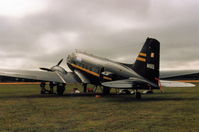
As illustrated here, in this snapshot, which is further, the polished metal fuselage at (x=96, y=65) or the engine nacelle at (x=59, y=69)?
the engine nacelle at (x=59, y=69)

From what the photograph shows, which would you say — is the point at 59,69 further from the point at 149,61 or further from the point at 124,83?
the point at 149,61

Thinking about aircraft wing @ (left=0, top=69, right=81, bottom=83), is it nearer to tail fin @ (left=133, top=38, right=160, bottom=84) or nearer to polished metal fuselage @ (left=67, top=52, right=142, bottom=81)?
polished metal fuselage @ (left=67, top=52, right=142, bottom=81)

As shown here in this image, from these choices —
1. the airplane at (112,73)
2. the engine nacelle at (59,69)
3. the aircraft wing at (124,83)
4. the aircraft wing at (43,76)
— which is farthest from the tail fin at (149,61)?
the engine nacelle at (59,69)

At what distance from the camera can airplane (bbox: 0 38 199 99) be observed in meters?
18.5

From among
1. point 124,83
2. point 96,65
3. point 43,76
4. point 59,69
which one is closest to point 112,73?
point 124,83

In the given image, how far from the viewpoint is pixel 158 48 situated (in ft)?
62.3

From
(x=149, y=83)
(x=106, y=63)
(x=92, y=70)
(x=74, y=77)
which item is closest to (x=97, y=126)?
(x=149, y=83)

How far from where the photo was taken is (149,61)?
18.6 meters

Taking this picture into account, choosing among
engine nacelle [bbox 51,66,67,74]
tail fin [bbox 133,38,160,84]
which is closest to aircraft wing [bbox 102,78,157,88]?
tail fin [bbox 133,38,160,84]

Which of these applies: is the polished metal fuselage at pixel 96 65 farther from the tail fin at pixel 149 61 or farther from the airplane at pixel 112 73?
the tail fin at pixel 149 61

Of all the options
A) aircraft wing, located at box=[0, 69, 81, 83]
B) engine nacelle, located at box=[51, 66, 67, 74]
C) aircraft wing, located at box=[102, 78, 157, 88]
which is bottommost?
aircraft wing, located at box=[102, 78, 157, 88]

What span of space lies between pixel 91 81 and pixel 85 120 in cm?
1493

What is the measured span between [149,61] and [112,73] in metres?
3.53

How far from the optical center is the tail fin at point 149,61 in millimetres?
18562
